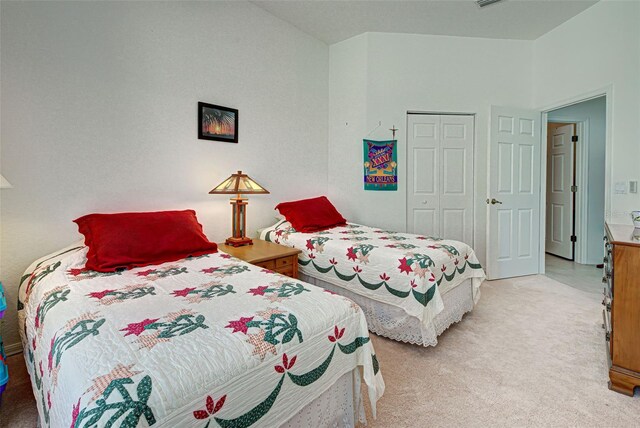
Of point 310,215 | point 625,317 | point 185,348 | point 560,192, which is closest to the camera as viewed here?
point 185,348

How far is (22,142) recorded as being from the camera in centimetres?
193

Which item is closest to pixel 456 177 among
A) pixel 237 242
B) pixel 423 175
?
pixel 423 175

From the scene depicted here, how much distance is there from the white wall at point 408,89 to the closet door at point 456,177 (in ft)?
0.31

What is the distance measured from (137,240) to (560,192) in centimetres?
550

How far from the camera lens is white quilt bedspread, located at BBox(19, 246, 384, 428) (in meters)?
0.82

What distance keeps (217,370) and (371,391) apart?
0.72 m

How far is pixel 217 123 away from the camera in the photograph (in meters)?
2.85

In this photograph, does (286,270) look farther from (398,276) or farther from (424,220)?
(424,220)

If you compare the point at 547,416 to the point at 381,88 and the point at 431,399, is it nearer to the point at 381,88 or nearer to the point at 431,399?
the point at 431,399

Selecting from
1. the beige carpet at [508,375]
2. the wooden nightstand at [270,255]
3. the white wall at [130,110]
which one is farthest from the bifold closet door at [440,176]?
the wooden nightstand at [270,255]

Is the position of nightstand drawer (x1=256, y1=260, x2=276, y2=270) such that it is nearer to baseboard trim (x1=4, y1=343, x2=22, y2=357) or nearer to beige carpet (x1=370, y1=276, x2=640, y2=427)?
beige carpet (x1=370, y1=276, x2=640, y2=427)

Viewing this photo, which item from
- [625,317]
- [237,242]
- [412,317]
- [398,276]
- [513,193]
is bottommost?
[412,317]

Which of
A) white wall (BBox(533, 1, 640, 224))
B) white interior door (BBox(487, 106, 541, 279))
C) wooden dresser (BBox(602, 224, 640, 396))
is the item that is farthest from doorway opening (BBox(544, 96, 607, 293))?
wooden dresser (BBox(602, 224, 640, 396))

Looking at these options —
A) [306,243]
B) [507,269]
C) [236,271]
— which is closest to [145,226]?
[236,271]
